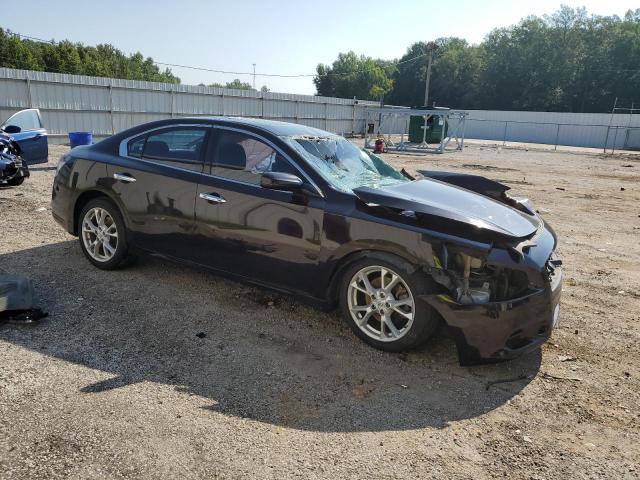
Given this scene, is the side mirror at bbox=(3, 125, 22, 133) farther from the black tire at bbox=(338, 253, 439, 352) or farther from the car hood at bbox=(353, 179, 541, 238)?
the black tire at bbox=(338, 253, 439, 352)

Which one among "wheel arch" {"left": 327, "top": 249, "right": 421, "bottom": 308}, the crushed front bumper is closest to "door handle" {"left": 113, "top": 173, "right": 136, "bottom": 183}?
"wheel arch" {"left": 327, "top": 249, "right": 421, "bottom": 308}

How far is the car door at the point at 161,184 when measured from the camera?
4.63 metres

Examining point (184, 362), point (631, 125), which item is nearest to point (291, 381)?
point (184, 362)

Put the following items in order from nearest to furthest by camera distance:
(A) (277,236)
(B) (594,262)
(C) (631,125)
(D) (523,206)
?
(A) (277,236), (D) (523,206), (B) (594,262), (C) (631,125)

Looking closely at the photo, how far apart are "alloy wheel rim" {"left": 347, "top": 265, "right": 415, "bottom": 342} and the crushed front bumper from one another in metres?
0.26

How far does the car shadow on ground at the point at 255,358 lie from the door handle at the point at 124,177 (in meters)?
0.99

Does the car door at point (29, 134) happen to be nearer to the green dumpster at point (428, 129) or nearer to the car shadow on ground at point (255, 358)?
the car shadow on ground at point (255, 358)

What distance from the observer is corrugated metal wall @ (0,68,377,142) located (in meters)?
19.1

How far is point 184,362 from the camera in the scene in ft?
11.8

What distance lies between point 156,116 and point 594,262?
69.6 feet

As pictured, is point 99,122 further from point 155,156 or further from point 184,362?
point 184,362

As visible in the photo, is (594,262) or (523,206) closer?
(523,206)

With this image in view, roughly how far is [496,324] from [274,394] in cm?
152

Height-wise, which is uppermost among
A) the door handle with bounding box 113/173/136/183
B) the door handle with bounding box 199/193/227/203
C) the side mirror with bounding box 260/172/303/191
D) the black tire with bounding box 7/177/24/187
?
the side mirror with bounding box 260/172/303/191
